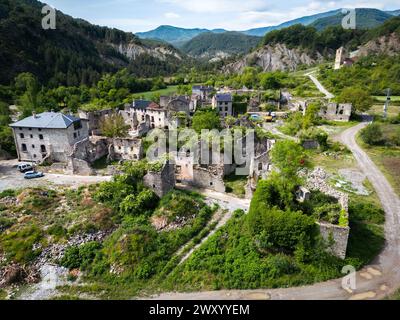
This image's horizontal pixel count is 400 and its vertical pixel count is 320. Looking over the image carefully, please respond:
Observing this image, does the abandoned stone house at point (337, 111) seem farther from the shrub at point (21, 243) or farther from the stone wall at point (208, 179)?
the shrub at point (21, 243)

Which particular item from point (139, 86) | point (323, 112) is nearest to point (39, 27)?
point (139, 86)

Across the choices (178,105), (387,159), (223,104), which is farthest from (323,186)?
(223,104)

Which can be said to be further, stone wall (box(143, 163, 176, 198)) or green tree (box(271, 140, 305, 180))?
stone wall (box(143, 163, 176, 198))

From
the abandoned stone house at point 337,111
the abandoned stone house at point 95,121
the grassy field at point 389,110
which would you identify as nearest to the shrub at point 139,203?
the abandoned stone house at point 95,121

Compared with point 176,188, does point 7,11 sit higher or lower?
higher

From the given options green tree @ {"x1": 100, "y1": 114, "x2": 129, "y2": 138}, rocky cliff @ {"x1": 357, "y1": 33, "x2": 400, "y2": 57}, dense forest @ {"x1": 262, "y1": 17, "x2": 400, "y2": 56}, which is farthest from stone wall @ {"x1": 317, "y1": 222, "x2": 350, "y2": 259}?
dense forest @ {"x1": 262, "y1": 17, "x2": 400, "y2": 56}

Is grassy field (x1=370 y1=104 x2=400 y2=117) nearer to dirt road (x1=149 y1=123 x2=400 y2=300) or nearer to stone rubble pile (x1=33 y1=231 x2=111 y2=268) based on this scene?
dirt road (x1=149 y1=123 x2=400 y2=300)
